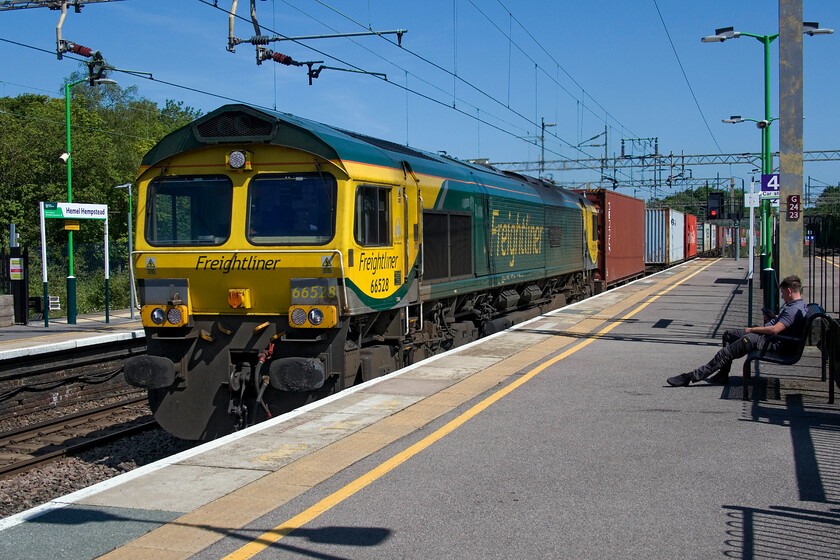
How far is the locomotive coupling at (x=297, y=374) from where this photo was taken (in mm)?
8719

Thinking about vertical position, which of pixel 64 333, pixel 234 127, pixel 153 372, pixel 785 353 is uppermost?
pixel 234 127

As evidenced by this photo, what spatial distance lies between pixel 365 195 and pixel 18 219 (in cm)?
3262

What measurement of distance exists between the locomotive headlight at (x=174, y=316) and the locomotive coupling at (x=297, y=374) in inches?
51.1

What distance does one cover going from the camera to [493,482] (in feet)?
19.5

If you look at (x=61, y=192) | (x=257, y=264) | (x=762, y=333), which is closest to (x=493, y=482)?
(x=257, y=264)

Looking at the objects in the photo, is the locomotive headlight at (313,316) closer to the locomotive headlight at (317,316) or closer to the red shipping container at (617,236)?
the locomotive headlight at (317,316)

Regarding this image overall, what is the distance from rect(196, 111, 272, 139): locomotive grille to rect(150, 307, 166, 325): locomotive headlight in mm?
2095

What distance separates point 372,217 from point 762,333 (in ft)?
15.3

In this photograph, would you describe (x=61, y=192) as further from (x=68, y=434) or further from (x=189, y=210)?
(x=189, y=210)

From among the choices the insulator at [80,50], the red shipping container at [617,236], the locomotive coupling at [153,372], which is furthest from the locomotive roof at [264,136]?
the red shipping container at [617,236]

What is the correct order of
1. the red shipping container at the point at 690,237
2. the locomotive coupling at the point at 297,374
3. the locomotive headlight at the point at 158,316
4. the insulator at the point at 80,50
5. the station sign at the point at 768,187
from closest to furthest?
the locomotive coupling at the point at 297,374
the locomotive headlight at the point at 158,316
the station sign at the point at 768,187
the insulator at the point at 80,50
the red shipping container at the point at 690,237

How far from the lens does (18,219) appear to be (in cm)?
3669

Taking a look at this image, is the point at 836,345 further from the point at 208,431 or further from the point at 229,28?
the point at 229,28

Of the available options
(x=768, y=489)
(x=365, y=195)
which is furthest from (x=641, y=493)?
(x=365, y=195)
